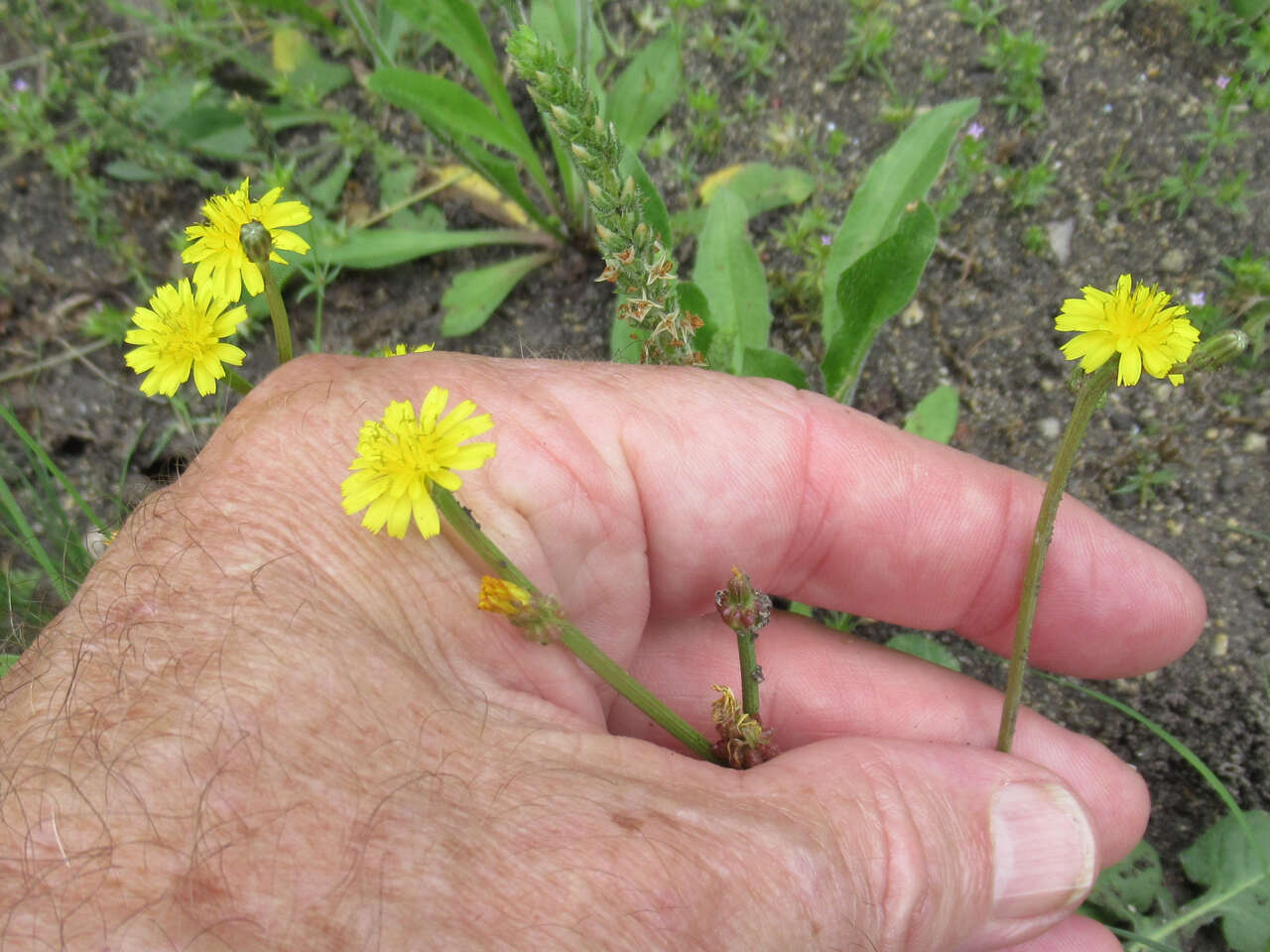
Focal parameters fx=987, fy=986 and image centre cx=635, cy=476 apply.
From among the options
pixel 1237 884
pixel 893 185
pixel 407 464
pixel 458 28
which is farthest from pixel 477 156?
pixel 1237 884

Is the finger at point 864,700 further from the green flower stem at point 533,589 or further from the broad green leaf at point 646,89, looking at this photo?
the broad green leaf at point 646,89

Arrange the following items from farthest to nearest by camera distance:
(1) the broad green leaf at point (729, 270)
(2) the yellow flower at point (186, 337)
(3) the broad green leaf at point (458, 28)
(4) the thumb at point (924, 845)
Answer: (3) the broad green leaf at point (458, 28) → (1) the broad green leaf at point (729, 270) → (2) the yellow flower at point (186, 337) → (4) the thumb at point (924, 845)

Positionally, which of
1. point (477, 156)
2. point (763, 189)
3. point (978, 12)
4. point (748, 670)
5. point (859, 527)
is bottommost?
point (748, 670)

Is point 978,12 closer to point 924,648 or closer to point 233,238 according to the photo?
point 924,648

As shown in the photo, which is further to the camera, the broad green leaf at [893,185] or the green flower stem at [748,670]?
the broad green leaf at [893,185]

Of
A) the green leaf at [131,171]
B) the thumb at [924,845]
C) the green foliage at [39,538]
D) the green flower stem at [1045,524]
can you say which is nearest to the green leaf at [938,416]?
the green flower stem at [1045,524]
